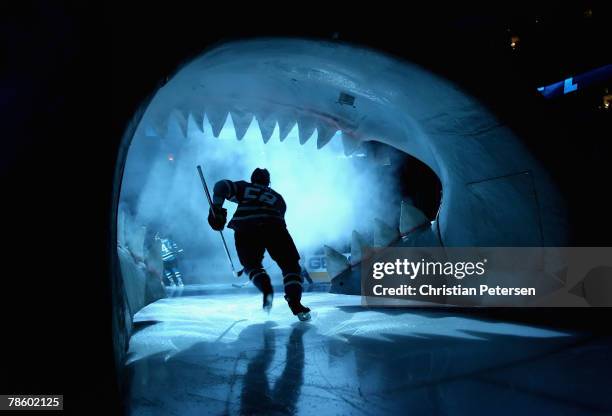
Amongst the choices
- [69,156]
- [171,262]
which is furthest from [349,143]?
[171,262]

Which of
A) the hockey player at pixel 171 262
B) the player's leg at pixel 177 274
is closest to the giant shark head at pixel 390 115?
the hockey player at pixel 171 262

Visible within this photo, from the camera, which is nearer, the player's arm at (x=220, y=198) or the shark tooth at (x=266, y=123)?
the shark tooth at (x=266, y=123)

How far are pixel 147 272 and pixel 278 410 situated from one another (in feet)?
12.5

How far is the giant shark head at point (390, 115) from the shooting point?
249cm

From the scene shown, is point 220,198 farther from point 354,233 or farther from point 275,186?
point 275,186

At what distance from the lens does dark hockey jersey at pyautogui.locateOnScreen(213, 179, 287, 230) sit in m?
3.66

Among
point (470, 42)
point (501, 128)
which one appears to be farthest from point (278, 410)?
point (470, 42)

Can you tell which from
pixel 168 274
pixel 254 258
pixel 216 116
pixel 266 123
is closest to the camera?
pixel 216 116

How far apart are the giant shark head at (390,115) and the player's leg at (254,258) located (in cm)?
103

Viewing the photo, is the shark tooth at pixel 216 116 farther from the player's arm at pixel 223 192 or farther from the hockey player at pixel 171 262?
the hockey player at pixel 171 262

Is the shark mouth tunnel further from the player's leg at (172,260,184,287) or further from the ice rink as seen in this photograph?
the player's leg at (172,260,184,287)

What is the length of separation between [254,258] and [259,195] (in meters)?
0.63

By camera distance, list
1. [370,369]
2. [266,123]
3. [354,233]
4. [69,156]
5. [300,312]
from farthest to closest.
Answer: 1. [354,233]
2. [266,123]
3. [300,312]
4. [370,369]
5. [69,156]

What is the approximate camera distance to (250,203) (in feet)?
12.1
